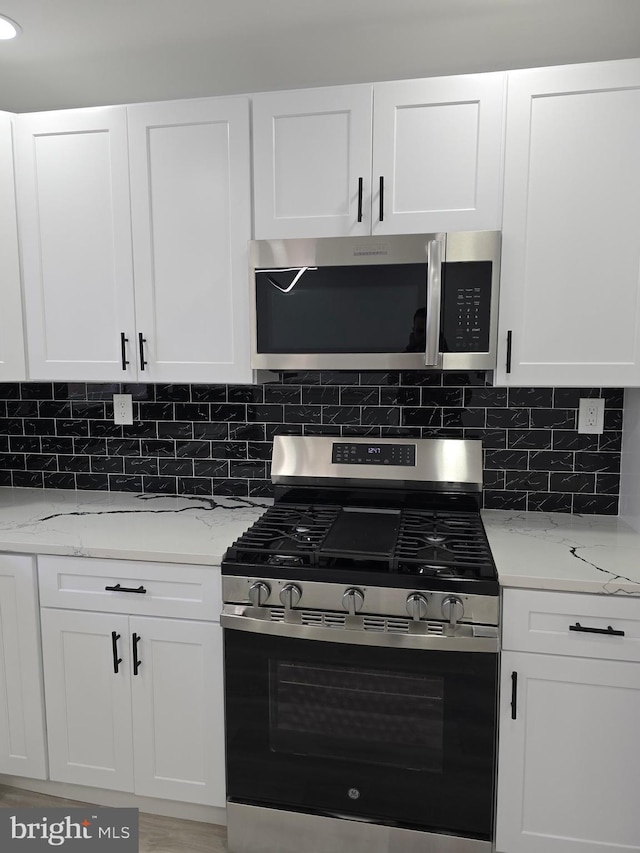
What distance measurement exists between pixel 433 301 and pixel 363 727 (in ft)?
4.17

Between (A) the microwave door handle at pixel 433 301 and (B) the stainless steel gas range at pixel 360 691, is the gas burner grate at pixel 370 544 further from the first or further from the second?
(A) the microwave door handle at pixel 433 301

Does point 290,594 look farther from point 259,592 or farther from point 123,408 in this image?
point 123,408

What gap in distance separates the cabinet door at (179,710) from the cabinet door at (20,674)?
0.36 meters

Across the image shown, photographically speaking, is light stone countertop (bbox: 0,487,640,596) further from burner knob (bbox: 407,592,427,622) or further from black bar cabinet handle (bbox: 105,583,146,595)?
burner knob (bbox: 407,592,427,622)

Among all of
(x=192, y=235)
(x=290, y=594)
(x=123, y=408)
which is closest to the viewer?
(x=290, y=594)

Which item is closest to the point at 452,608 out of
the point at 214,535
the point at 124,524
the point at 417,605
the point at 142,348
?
the point at 417,605

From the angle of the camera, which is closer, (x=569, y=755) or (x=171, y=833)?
(x=569, y=755)

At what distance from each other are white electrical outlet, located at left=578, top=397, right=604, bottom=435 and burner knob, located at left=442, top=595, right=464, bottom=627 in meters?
0.91

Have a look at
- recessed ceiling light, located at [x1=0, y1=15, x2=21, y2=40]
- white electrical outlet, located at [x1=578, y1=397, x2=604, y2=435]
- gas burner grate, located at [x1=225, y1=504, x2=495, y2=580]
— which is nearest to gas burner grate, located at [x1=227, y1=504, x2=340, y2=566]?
gas burner grate, located at [x1=225, y1=504, x2=495, y2=580]

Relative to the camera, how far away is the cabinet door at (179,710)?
1861mm

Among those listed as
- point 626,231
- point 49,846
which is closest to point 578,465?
point 626,231

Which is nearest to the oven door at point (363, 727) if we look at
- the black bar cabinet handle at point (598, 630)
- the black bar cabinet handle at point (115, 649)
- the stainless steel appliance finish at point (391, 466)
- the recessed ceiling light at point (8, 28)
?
the black bar cabinet handle at point (598, 630)

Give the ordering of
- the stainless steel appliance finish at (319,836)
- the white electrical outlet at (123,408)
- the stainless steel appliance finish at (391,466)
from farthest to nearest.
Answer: the white electrical outlet at (123,408)
the stainless steel appliance finish at (391,466)
the stainless steel appliance finish at (319,836)

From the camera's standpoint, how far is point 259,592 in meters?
1.73
